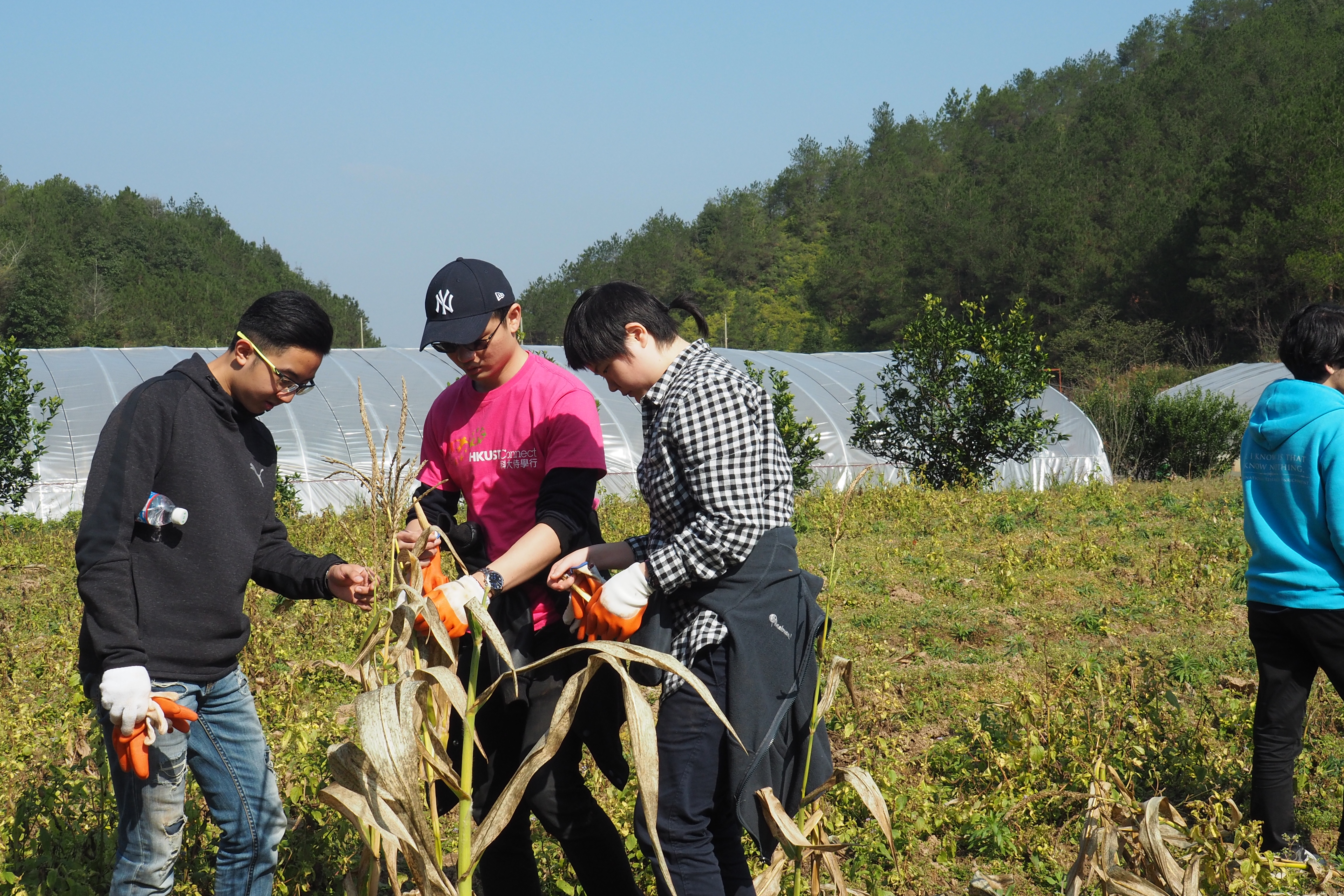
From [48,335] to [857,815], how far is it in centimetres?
5395

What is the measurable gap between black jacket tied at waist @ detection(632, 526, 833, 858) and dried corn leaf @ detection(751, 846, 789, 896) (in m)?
0.20

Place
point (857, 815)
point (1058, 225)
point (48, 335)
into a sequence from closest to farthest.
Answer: point (857, 815) < point (1058, 225) < point (48, 335)

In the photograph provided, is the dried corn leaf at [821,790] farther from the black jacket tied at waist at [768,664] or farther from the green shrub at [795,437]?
the green shrub at [795,437]

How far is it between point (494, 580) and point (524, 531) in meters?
0.29

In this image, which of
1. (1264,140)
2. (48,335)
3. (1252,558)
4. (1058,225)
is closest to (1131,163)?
(1058,225)

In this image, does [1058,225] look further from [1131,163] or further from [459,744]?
[459,744]

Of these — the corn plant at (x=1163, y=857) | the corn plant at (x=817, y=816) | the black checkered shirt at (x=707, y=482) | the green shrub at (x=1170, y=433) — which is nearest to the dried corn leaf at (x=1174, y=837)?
the corn plant at (x=1163, y=857)

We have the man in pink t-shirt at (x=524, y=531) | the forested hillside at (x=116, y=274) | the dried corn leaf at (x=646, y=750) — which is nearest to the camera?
the dried corn leaf at (x=646, y=750)

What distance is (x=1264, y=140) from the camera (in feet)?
109

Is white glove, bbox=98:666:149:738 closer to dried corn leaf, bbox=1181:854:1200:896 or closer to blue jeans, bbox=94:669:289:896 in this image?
blue jeans, bbox=94:669:289:896

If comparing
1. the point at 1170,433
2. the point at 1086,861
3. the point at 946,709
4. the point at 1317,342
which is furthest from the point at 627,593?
the point at 1170,433

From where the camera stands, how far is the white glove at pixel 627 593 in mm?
2002

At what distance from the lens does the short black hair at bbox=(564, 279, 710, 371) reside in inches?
83.9

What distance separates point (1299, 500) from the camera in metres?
2.80
